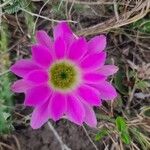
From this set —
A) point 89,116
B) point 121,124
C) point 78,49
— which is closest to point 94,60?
point 78,49

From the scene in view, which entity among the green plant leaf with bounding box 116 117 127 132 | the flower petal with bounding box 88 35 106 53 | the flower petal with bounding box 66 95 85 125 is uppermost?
the flower petal with bounding box 88 35 106 53

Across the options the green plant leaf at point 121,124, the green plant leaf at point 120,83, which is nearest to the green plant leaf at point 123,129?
the green plant leaf at point 121,124

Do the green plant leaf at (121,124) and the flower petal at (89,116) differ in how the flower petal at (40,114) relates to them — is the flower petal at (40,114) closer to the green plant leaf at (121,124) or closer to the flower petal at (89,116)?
the flower petal at (89,116)

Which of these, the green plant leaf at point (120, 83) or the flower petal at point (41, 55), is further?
the green plant leaf at point (120, 83)

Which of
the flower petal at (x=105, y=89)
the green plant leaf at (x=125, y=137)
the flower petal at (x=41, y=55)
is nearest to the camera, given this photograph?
the flower petal at (x=41, y=55)

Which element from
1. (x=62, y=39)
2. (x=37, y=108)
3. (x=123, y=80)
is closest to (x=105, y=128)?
(x=123, y=80)

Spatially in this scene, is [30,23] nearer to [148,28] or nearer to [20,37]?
[20,37]

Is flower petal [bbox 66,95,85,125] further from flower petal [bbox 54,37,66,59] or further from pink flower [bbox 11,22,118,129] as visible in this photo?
flower petal [bbox 54,37,66,59]

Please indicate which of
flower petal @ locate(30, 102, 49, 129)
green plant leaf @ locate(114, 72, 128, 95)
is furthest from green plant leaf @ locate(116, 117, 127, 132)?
flower petal @ locate(30, 102, 49, 129)

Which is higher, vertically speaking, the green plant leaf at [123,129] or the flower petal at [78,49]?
the flower petal at [78,49]
